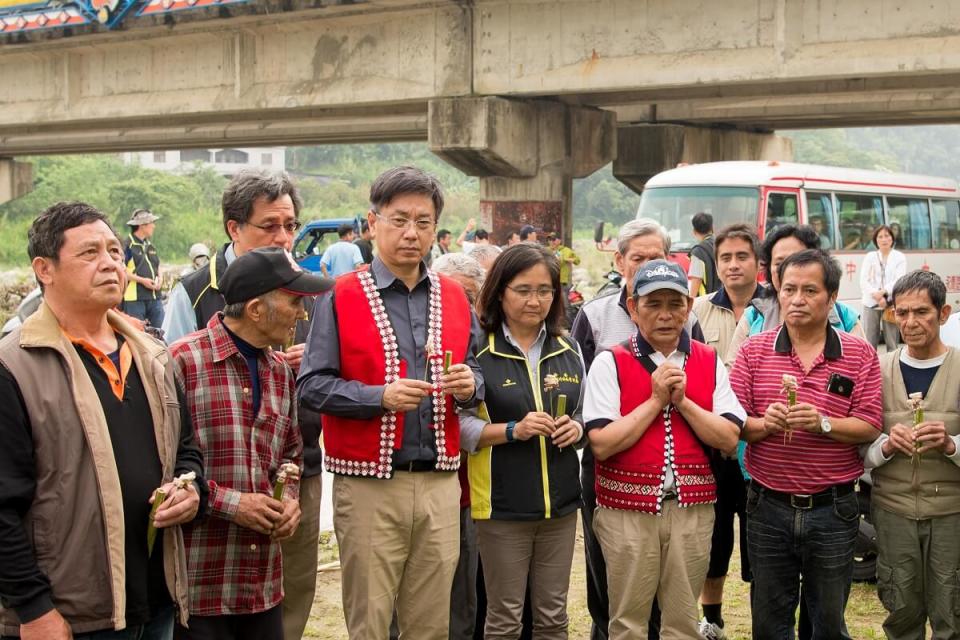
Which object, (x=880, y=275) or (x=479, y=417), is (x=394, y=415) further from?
(x=880, y=275)

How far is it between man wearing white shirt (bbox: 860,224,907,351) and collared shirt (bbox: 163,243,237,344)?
40.2 ft

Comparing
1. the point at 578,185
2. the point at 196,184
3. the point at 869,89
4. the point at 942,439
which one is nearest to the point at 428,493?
the point at 942,439

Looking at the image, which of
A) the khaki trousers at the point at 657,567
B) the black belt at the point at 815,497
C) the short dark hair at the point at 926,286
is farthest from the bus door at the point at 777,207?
the khaki trousers at the point at 657,567

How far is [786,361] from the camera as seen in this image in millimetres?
4668

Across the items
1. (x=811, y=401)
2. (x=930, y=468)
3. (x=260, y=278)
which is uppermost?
(x=260, y=278)

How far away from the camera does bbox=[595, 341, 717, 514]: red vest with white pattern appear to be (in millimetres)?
4410

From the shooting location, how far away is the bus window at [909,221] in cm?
1823

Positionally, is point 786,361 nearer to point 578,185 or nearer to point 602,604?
point 602,604

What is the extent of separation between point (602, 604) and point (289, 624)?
137 cm

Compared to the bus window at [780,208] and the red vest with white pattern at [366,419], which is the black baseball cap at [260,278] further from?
the bus window at [780,208]

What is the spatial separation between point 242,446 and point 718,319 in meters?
2.67

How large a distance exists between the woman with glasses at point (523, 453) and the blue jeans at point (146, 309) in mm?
10618

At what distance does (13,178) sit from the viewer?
30.2m

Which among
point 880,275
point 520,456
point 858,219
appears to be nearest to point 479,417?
point 520,456
